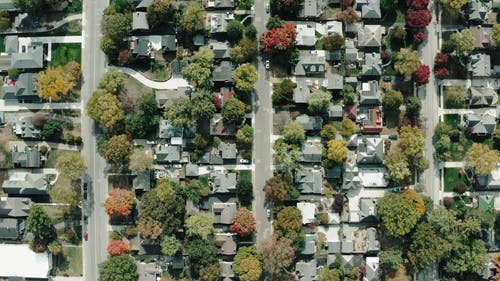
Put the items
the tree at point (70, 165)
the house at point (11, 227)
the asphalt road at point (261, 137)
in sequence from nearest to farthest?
the tree at point (70, 165) < the house at point (11, 227) < the asphalt road at point (261, 137)

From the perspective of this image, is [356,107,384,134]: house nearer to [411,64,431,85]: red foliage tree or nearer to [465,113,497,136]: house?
[411,64,431,85]: red foliage tree

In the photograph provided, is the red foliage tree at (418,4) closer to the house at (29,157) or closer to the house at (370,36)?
the house at (370,36)

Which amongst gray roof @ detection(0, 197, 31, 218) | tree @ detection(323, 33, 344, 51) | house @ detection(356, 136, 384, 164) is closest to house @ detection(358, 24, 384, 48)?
tree @ detection(323, 33, 344, 51)

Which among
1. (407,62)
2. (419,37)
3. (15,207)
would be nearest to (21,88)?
(15,207)

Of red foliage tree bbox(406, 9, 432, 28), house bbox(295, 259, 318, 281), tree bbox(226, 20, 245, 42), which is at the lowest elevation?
house bbox(295, 259, 318, 281)

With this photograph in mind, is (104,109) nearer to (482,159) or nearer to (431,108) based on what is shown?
(431,108)

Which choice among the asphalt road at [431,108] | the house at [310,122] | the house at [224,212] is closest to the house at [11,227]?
the house at [224,212]
